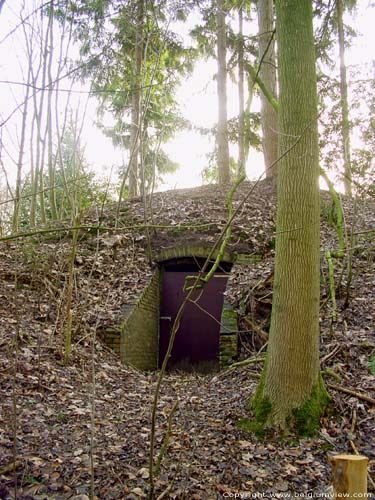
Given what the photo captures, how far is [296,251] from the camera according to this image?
12.0ft

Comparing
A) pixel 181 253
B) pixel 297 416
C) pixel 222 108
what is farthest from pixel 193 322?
pixel 297 416

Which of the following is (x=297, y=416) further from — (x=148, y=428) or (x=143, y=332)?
(x=143, y=332)

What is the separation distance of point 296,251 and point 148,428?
7.00ft

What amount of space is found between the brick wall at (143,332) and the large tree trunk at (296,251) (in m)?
3.06

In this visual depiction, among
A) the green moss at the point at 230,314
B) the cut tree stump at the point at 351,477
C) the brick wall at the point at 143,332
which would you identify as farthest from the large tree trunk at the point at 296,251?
the brick wall at the point at 143,332

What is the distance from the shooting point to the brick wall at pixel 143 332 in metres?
6.40

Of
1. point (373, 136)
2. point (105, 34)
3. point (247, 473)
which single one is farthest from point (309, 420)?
point (105, 34)

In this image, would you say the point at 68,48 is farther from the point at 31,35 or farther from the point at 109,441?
A: the point at 109,441

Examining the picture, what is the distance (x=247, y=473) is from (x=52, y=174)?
8.27 metres

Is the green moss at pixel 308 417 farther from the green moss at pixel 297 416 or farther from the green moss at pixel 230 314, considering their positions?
the green moss at pixel 230 314

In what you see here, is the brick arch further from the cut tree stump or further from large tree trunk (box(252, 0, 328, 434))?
the cut tree stump

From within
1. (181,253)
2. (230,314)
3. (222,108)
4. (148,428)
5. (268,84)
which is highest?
(222,108)

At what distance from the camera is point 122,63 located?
11.4 meters

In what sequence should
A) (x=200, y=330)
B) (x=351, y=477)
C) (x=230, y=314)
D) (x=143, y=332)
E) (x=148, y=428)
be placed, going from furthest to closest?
(x=200, y=330) < (x=143, y=332) < (x=230, y=314) < (x=148, y=428) < (x=351, y=477)
